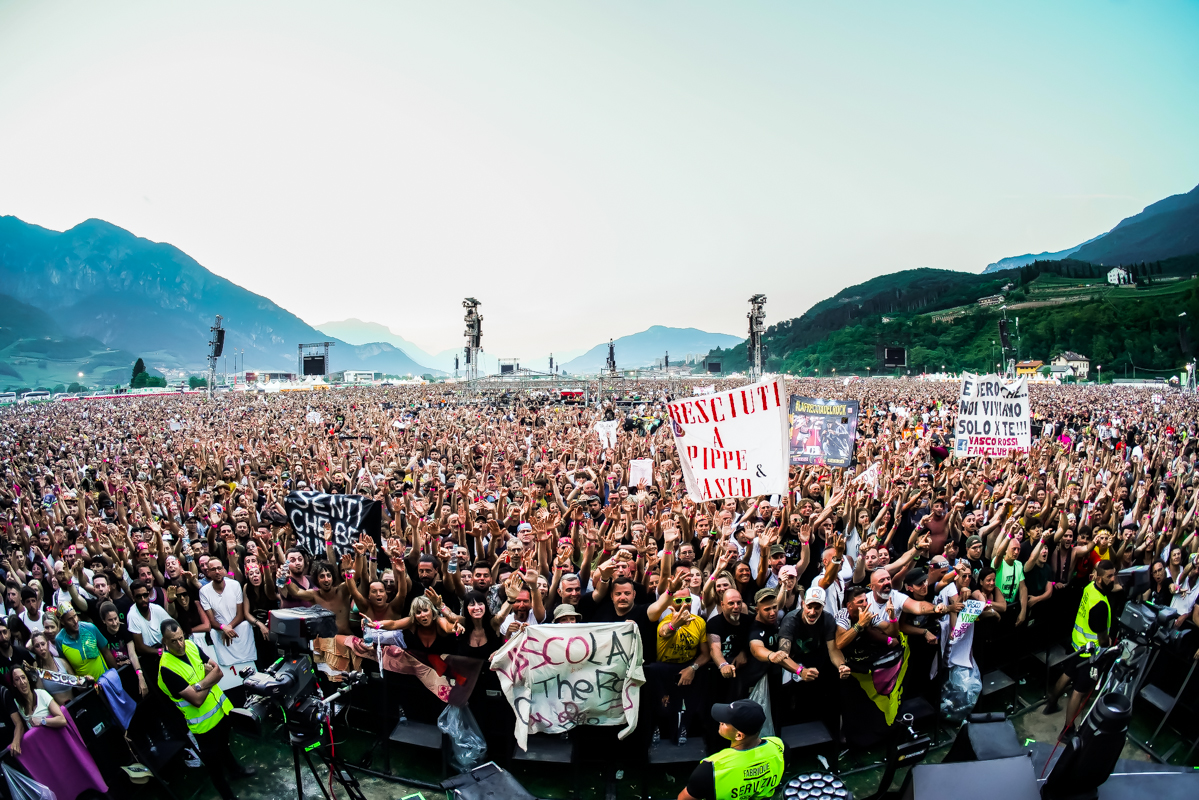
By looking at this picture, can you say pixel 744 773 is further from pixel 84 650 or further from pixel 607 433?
pixel 607 433

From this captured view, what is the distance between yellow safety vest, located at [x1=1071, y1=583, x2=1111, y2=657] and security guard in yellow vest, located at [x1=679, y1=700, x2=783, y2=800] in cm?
409

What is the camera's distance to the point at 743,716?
10.4 feet

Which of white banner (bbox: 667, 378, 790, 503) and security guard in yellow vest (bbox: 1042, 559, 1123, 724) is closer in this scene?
security guard in yellow vest (bbox: 1042, 559, 1123, 724)

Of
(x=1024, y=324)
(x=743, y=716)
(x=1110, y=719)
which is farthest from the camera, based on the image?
(x=1024, y=324)

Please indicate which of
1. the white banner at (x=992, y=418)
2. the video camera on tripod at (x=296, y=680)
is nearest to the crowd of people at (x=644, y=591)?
the video camera on tripod at (x=296, y=680)

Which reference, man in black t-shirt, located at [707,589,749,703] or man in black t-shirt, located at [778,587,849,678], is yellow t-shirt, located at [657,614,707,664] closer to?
man in black t-shirt, located at [707,589,749,703]

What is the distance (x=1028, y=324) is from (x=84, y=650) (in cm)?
12792

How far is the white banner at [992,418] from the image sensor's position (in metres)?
11.2

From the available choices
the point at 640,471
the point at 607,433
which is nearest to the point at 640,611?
the point at 640,471

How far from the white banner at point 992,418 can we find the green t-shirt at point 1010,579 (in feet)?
19.5

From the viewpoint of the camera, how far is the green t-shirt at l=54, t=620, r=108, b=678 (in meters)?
4.77

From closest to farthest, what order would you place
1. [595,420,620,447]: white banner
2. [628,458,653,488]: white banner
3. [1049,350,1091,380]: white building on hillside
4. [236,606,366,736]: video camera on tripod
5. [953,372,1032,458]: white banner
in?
[236,606,366,736]: video camera on tripod < [628,458,653,488]: white banner < [953,372,1032,458]: white banner < [595,420,620,447]: white banner < [1049,350,1091,380]: white building on hillside

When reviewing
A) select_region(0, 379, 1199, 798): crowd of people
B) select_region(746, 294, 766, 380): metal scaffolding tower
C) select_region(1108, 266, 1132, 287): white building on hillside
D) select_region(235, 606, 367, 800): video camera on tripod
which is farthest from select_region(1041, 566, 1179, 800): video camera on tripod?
select_region(1108, 266, 1132, 287): white building on hillside

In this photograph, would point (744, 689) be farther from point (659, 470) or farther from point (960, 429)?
point (960, 429)
